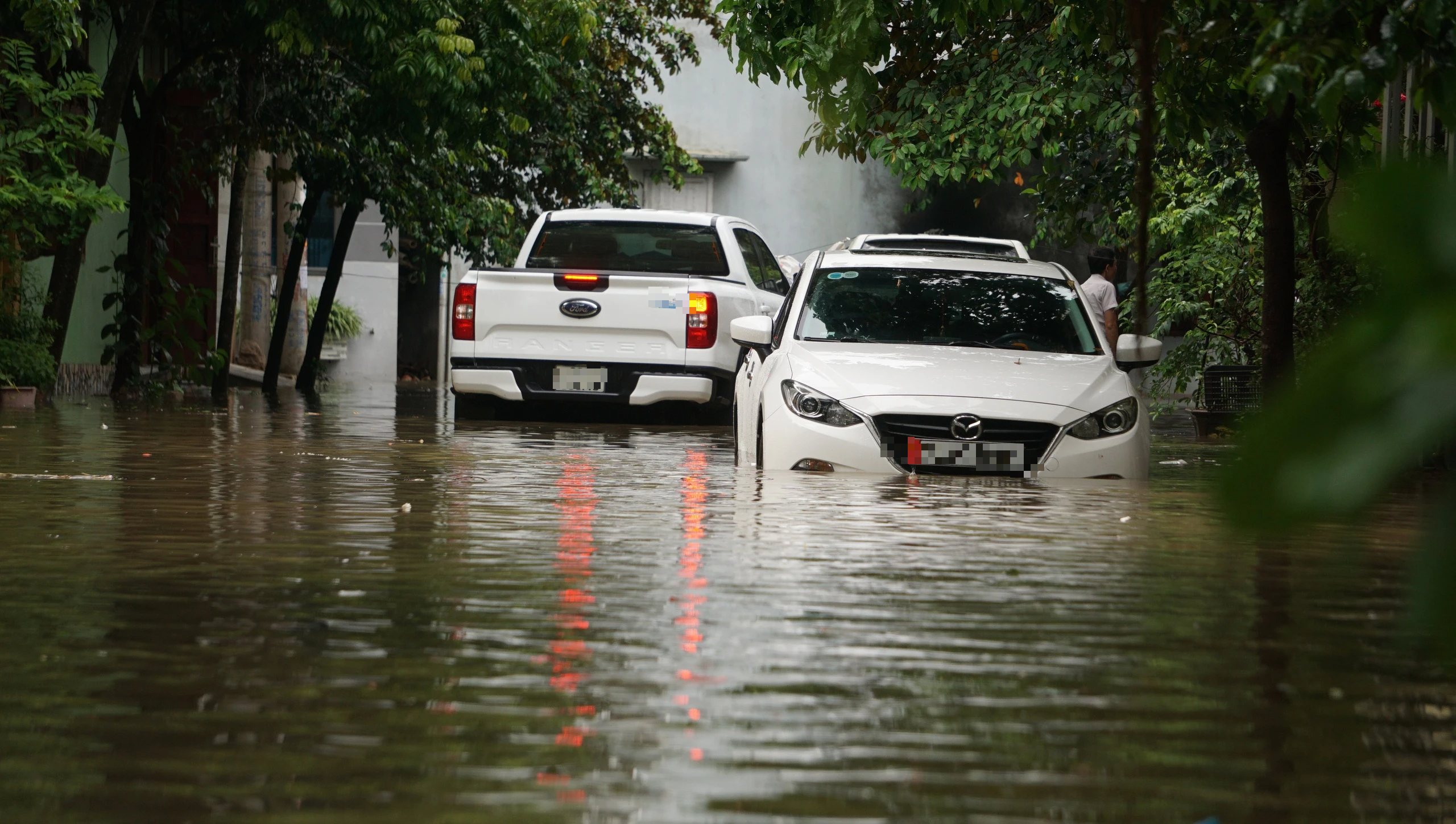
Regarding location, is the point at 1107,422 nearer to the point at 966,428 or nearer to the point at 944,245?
the point at 966,428

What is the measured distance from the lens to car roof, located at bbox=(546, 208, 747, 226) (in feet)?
54.8

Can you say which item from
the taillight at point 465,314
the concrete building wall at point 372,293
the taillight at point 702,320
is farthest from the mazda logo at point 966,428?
the concrete building wall at point 372,293

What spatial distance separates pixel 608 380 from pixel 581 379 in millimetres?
228

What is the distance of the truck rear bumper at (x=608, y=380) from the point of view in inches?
616

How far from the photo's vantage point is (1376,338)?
74 centimetres

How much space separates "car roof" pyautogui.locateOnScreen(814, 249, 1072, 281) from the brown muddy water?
3466 millimetres

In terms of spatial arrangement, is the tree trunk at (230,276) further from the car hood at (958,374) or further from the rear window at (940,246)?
the car hood at (958,374)

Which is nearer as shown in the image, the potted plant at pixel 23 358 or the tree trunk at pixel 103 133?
the tree trunk at pixel 103 133

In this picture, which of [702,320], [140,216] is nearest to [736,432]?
[702,320]

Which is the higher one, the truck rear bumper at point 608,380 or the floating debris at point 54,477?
the truck rear bumper at point 608,380

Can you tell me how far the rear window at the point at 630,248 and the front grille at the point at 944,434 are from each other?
7.02 metres

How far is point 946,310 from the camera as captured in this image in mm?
11328

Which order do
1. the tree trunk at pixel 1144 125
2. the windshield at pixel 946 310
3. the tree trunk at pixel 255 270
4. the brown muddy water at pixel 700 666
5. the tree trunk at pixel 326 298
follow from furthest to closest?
the tree trunk at pixel 255 270 → the tree trunk at pixel 326 298 → the windshield at pixel 946 310 → the brown muddy water at pixel 700 666 → the tree trunk at pixel 1144 125

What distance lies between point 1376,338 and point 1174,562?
599 cm
